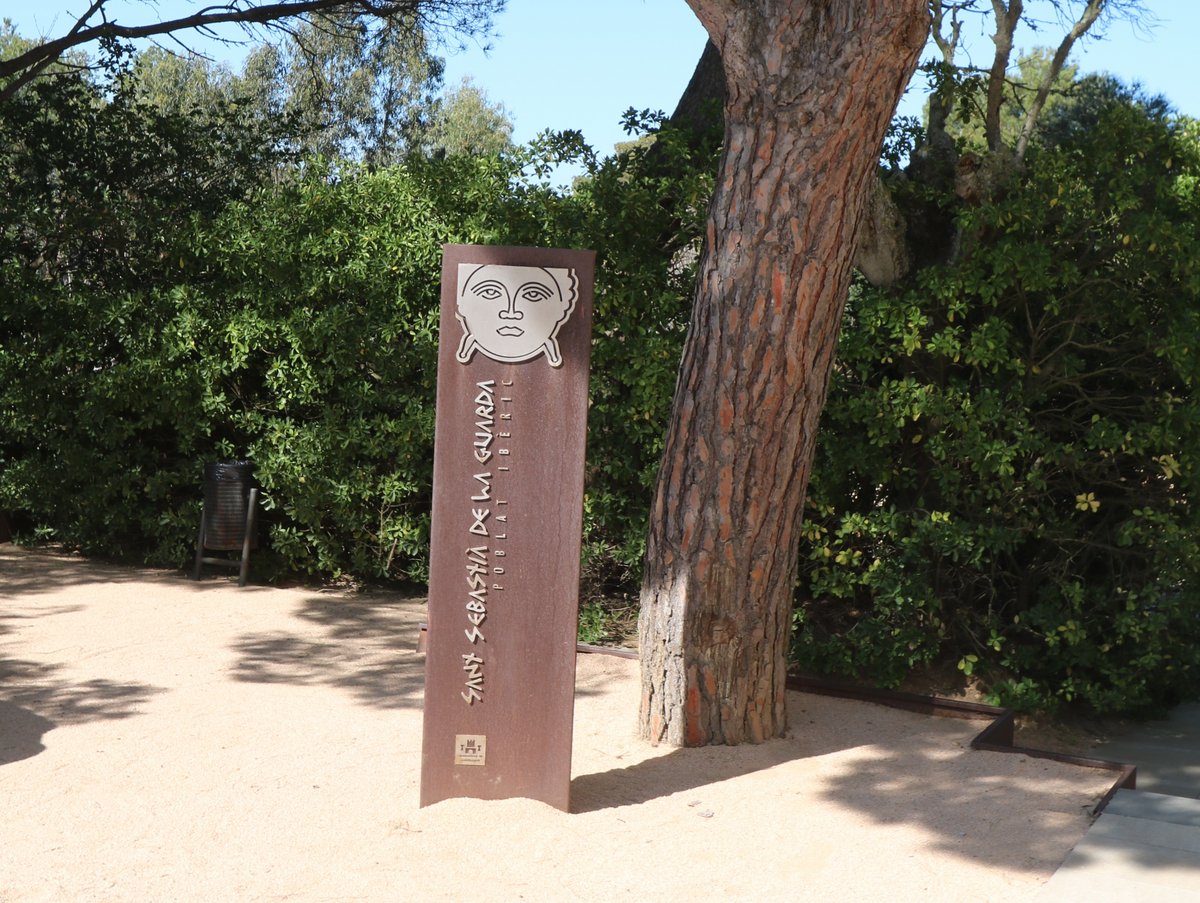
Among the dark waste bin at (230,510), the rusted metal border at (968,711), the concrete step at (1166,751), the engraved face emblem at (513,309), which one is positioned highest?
the engraved face emblem at (513,309)

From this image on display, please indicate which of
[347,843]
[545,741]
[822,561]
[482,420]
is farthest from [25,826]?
[822,561]

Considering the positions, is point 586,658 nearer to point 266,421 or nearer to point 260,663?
point 260,663

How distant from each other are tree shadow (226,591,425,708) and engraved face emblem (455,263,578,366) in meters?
2.25

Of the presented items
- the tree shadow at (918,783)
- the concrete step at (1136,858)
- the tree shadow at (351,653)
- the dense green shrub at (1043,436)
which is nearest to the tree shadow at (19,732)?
the tree shadow at (351,653)

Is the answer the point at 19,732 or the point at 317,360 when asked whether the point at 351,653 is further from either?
the point at 317,360

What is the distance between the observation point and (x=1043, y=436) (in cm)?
601

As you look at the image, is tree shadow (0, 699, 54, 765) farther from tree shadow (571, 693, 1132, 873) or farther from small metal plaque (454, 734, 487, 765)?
tree shadow (571, 693, 1132, 873)

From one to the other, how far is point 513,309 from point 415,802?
1.76 m

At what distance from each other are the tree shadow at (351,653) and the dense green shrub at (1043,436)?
2.05 metres

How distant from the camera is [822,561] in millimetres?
6594

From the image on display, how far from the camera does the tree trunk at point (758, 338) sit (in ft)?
15.5

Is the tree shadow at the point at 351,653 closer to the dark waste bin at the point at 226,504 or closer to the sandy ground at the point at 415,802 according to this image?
the sandy ground at the point at 415,802

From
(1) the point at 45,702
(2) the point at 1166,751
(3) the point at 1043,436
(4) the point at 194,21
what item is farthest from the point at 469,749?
(4) the point at 194,21

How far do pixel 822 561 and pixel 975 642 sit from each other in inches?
34.1
